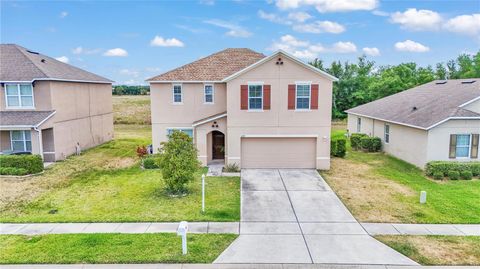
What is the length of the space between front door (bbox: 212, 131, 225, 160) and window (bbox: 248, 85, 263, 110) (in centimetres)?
342

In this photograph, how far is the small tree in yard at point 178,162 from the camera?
44.2 feet

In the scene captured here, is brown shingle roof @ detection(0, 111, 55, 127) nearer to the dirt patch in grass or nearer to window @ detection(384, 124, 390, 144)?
the dirt patch in grass

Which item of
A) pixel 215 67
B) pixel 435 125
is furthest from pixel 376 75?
pixel 215 67

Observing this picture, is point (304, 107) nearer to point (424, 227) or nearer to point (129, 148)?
point (424, 227)

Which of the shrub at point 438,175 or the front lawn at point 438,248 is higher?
the shrub at point 438,175

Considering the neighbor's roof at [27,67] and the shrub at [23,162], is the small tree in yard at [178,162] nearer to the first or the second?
the shrub at [23,162]

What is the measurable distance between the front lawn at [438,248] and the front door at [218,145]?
12.4m

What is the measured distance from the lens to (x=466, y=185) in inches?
617

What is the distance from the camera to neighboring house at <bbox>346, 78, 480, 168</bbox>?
17672mm

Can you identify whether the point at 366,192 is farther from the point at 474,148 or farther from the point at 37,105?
the point at 37,105

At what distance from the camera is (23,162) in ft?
57.1

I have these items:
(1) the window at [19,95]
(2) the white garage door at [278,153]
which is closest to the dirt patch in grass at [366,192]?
(2) the white garage door at [278,153]

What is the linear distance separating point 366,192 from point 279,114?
6345 mm

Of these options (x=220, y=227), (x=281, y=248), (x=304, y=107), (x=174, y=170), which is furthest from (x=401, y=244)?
(x=304, y=107)
